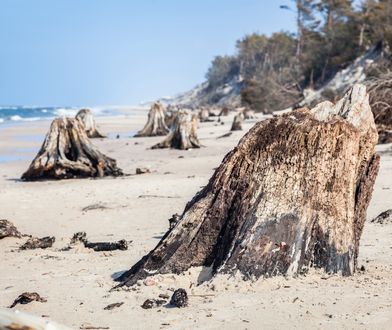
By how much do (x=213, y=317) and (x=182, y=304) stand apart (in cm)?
30

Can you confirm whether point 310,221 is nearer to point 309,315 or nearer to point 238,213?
point 238,213

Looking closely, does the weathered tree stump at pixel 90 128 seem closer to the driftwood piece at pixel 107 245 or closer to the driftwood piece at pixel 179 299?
the driftwood piece at pixel 107 245

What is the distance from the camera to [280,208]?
460 cm

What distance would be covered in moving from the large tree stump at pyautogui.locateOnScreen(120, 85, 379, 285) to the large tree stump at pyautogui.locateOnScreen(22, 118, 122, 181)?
29.8 ft

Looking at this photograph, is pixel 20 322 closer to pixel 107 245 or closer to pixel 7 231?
pixel 107 245

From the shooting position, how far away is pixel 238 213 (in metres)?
4.65

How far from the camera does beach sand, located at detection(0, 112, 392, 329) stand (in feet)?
12.7

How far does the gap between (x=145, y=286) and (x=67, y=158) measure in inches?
391

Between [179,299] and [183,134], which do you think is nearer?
[179,299]

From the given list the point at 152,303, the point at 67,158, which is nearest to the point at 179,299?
the point at 152,303

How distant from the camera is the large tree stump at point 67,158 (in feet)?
44.8

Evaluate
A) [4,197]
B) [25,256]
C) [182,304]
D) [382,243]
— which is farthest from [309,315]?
[4,197]

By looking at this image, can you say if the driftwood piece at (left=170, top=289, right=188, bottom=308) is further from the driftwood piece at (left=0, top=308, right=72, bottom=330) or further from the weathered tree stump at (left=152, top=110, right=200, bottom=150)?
the weathered tree stump at (left=152, top=110, right=200, bottom=150)

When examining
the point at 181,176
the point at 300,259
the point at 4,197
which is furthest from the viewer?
the point at 181,176
